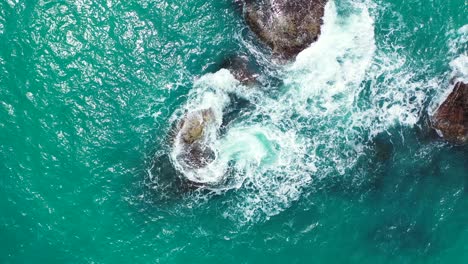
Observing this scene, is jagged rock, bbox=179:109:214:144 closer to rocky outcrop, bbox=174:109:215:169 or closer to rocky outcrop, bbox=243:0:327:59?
rocky outcrop, bbox=174:109:215:169

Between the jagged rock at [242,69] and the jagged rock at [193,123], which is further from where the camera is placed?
the jagged rock at [193,123]

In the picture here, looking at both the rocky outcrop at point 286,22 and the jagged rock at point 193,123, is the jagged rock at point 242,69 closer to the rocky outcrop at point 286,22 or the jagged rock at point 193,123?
the rocky outcrop at point 286,22

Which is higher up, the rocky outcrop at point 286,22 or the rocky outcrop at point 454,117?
the rocky outcrop at point 286,22

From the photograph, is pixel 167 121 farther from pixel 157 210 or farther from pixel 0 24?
pixel 0 24

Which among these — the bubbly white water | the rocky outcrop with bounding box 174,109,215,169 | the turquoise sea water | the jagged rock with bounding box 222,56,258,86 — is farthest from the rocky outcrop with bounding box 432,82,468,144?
the rocky outcrop with bounding box 174,109,215,169

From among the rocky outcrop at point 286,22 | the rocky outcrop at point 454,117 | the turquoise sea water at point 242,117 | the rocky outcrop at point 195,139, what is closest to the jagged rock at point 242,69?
the turquoise sea water at point 242,117

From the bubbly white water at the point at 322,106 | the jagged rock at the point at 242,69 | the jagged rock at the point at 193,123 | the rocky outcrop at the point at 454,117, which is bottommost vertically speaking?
the rocky outcrop at the point at 454,117
